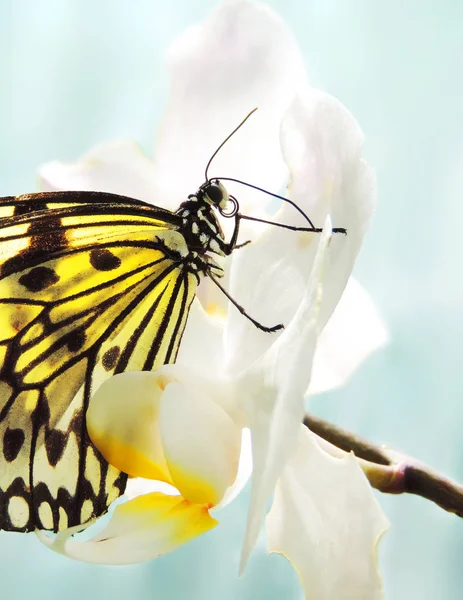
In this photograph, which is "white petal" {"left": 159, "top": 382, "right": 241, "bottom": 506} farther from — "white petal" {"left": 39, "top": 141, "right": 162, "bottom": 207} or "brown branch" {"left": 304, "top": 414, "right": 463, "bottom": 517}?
"white petal" {"left": 39, "top": 141, "right": 162, "bottom": 207}

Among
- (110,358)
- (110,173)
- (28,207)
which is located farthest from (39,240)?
(110,173)

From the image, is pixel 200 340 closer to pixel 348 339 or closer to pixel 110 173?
pixel 348 339

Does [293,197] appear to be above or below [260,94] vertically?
below

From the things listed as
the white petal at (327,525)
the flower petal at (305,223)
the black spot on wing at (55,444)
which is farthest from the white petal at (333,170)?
→ the black spot on wing at (55,444)

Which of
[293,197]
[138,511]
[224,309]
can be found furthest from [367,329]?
[138,511]

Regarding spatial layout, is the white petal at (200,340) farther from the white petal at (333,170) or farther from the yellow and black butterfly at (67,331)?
the white petal at (333,170)

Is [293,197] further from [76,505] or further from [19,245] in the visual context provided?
[76,505]
